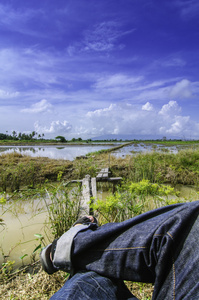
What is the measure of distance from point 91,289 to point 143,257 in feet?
0.89

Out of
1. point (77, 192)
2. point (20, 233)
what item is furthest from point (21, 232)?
point (77, 192)

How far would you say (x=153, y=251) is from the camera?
0.80 meters

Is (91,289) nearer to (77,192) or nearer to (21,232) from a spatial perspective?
(77,192)

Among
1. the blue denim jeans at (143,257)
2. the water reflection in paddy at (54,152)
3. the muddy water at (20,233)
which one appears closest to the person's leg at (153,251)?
the blue denim jeans at (143,257)

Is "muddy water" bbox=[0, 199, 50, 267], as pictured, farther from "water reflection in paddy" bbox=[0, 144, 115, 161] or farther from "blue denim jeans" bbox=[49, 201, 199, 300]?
"water reflection in paddy" bbox=[0, 144, 115, 161]

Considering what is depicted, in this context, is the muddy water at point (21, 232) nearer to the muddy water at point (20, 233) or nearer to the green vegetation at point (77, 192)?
the muddy water at point (20, 233)

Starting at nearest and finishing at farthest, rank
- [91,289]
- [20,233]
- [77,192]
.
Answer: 1. [91,289]
2. [77,192]
3. [20,233]

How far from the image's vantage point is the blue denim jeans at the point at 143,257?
0.72m

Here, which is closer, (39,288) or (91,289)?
(91,289)

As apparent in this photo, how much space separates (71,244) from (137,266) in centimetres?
35

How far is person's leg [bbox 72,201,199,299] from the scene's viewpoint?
28.2 inches

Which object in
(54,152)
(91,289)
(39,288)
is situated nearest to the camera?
(91,289)

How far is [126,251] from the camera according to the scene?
2.87 ft

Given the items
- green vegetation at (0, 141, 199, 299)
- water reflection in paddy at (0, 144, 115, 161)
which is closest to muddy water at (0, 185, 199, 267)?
green vegetation at (0, 141, 199, 299)
